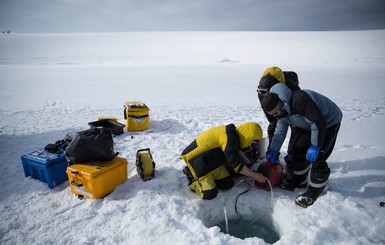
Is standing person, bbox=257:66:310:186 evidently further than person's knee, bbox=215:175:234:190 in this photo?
No

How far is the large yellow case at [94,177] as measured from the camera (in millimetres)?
2996

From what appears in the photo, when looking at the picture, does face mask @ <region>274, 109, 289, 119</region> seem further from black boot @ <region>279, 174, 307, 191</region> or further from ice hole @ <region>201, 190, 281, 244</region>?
ice hole @ <region>201, 190, 281, 244</region>

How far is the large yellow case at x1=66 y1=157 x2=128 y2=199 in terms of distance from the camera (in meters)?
3.00

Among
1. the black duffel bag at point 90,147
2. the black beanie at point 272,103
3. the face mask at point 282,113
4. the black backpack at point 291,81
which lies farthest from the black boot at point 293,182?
the black duffel bag at point 90,147

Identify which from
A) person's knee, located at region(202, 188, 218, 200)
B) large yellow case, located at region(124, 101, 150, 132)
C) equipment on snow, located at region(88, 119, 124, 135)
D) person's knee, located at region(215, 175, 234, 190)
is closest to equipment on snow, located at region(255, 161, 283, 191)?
person's knee, located at region(215, 175, 234, 190)

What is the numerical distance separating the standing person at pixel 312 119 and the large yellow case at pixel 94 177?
218cm

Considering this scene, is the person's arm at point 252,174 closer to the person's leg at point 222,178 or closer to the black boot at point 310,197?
the person's leg at point 222,178

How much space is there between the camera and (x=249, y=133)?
9.64 ft

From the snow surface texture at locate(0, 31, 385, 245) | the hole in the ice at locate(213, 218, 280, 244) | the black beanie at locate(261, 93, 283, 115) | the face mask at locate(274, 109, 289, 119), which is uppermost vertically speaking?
the black beanie at locate(261, 93, 283, 115)

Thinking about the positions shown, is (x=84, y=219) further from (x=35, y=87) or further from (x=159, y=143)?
(x=35, y=87)

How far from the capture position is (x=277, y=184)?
333 centimetres

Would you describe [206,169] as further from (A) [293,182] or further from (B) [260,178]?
(A) [293,182]

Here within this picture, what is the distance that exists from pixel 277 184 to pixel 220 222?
977 millimetres

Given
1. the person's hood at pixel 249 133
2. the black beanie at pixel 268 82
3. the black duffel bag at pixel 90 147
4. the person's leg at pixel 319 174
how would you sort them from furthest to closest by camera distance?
the black beanie at pixel 268 82 → the black duffel bag at pixel 90 147 → the person's hood at pixel 249 133 → the person's leg at pixel 319 174
